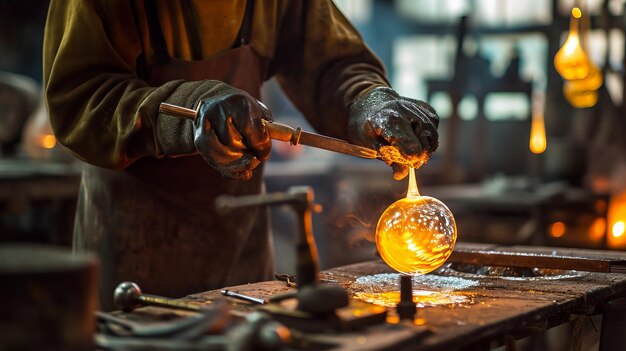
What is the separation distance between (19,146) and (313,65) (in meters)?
6.09

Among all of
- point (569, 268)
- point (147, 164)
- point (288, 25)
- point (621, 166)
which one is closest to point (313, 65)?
point (288, 25)

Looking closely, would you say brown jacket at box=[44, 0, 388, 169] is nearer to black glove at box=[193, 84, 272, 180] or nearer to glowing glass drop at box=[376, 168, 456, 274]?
black glove at box=[193, 84, 272, 180]

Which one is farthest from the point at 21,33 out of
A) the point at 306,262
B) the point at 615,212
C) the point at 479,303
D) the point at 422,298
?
the point at 306,262

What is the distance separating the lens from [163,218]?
3061 millimetres

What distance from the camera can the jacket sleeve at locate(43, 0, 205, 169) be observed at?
2662mm

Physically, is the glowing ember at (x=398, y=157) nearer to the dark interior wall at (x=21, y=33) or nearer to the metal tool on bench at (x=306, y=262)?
the metal tool on bench at (x=306, y=262)

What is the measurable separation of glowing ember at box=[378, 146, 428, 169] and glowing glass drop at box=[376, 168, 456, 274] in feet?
0.43

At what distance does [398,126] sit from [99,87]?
1040 mm

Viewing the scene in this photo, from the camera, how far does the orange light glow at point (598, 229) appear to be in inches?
284

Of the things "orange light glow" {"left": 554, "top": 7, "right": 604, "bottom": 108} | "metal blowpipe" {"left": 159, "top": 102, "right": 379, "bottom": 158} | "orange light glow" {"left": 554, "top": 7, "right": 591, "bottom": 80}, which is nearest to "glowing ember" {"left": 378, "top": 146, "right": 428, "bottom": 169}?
"metal blowpipe" {"left": 159, "top": 102, "right": 379, "bottom": 158}

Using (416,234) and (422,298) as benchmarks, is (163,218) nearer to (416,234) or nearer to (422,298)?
(416,234)

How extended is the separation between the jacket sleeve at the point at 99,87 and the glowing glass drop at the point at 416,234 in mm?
807

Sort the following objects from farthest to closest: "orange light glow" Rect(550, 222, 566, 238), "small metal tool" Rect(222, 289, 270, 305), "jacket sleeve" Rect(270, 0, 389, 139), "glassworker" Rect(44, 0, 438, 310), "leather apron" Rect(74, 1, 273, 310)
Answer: "orange light glow" Rect(550, 222, 566, 238), "jacket sleeve" Rect(270, 0, 389, 139), "leather apron" Rect(74, 1, 273, 310), "glassworker" Rect(44, 0, 438, 310), "small metal tool" Rect(222, 289, 270, 305)

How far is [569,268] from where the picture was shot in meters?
2.94
